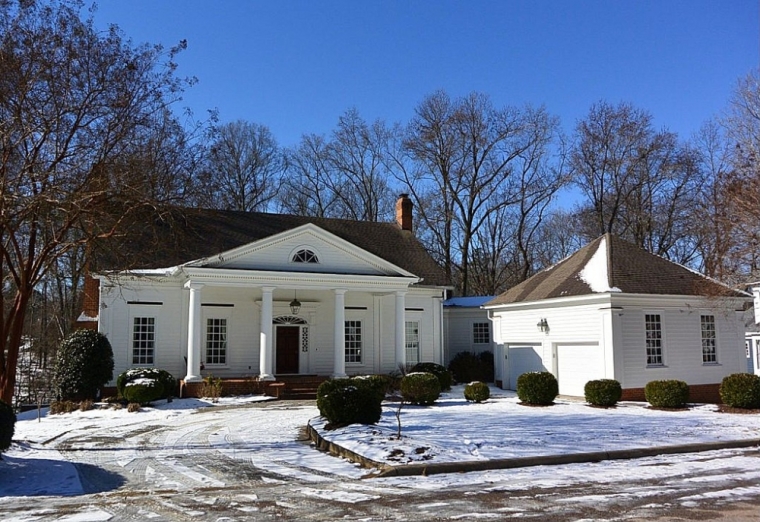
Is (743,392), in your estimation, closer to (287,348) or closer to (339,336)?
(339,336)

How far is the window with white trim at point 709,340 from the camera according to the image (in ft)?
77.6

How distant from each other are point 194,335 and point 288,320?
192 inches

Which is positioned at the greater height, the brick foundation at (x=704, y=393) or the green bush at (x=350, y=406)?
the green bush at (x=350, y=406)

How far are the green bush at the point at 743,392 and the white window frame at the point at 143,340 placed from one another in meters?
19.3

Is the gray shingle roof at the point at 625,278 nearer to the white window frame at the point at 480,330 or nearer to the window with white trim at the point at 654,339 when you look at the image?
the window with white trim at the point at 654,339

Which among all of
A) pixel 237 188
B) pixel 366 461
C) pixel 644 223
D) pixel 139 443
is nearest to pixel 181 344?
pixel 139 443

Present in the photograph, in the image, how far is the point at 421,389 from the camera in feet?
66.5

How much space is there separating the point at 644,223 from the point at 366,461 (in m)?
33.8

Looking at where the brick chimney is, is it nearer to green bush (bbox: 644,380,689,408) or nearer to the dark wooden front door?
the dark wooden front door

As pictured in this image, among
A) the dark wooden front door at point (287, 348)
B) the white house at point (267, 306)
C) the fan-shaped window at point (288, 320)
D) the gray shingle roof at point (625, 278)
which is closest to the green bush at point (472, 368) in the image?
the white house at point (267, 306)

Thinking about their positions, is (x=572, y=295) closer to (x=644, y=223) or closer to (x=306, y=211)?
(x=644, y=223)

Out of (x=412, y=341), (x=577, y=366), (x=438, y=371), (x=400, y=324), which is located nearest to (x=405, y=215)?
(x=412, y=341)

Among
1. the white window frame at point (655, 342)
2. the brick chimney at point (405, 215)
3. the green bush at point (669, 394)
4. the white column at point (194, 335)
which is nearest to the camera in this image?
the green bush at point (669, 394)

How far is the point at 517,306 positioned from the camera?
26.2 metres
